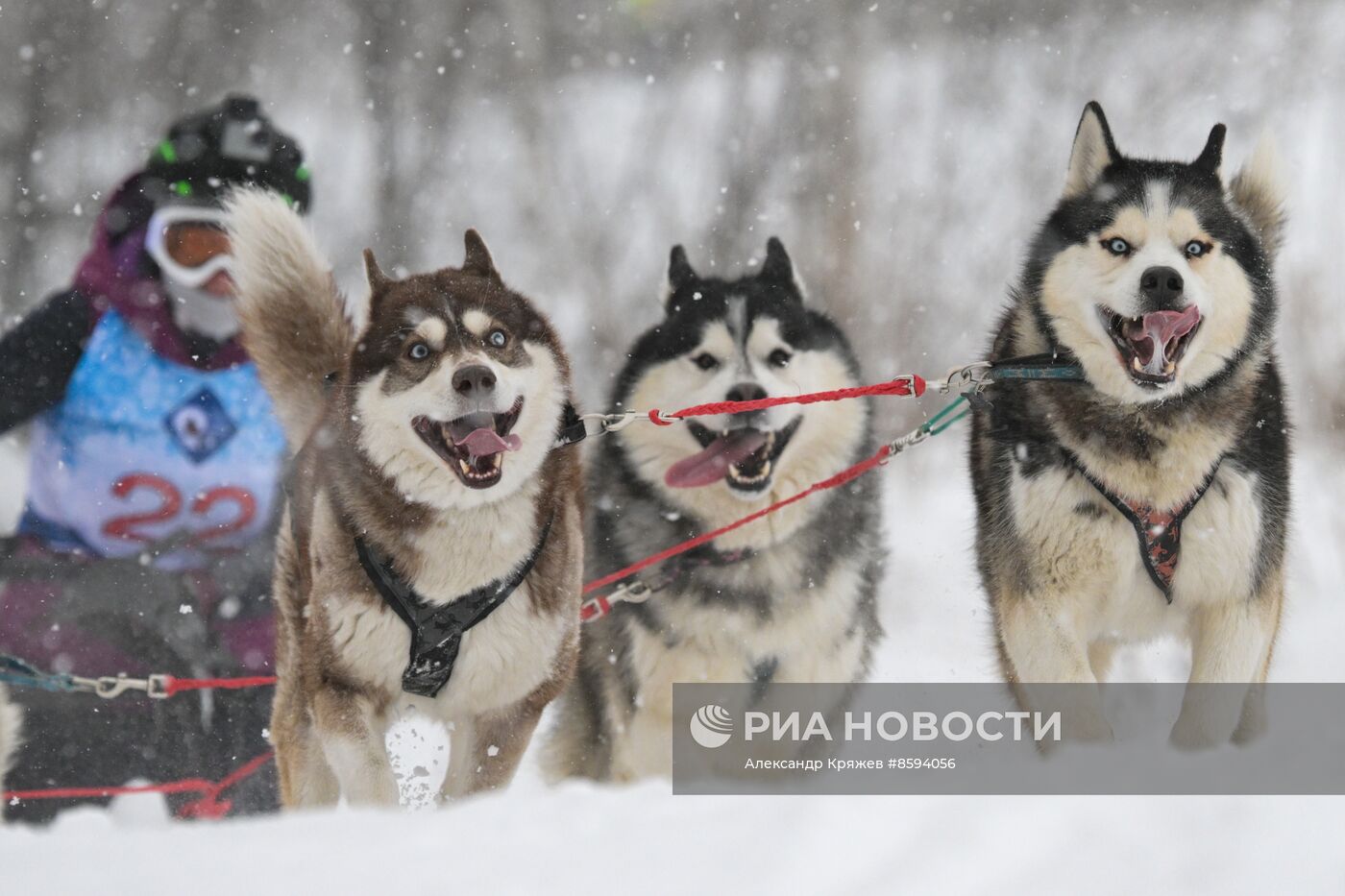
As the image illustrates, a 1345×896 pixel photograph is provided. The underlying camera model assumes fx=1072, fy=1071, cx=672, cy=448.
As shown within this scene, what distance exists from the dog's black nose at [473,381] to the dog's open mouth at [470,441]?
0.08 metres

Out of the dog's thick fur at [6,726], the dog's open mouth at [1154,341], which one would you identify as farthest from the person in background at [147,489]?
the dog's open mouth at [1154,341]

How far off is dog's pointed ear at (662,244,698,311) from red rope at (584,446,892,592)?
0.67 m

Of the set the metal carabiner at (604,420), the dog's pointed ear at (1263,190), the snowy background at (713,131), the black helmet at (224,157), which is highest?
the snowy background at (713,131)

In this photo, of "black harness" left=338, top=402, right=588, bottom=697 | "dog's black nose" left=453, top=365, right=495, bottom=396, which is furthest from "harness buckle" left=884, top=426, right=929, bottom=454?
"dog's black nose" left=453, top=365, right=495, bottom=396

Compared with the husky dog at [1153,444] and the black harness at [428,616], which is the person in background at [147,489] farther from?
the husky dog at [1153,444]

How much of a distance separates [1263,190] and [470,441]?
1782 millimetres

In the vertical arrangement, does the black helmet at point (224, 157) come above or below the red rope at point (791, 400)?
above

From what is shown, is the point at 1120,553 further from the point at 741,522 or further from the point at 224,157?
the point at 224,157

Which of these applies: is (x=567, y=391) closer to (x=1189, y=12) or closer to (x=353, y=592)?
(x=353, y=592)

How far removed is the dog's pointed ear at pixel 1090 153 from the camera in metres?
2.28

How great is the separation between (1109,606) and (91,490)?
2.66 m

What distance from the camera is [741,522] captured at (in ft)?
9.19

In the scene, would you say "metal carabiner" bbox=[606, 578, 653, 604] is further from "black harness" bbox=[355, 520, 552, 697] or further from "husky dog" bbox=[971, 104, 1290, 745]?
"husky dog" bbox=[971, 104, 1290, 745]

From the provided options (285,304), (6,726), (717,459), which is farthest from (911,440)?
(6,726)
